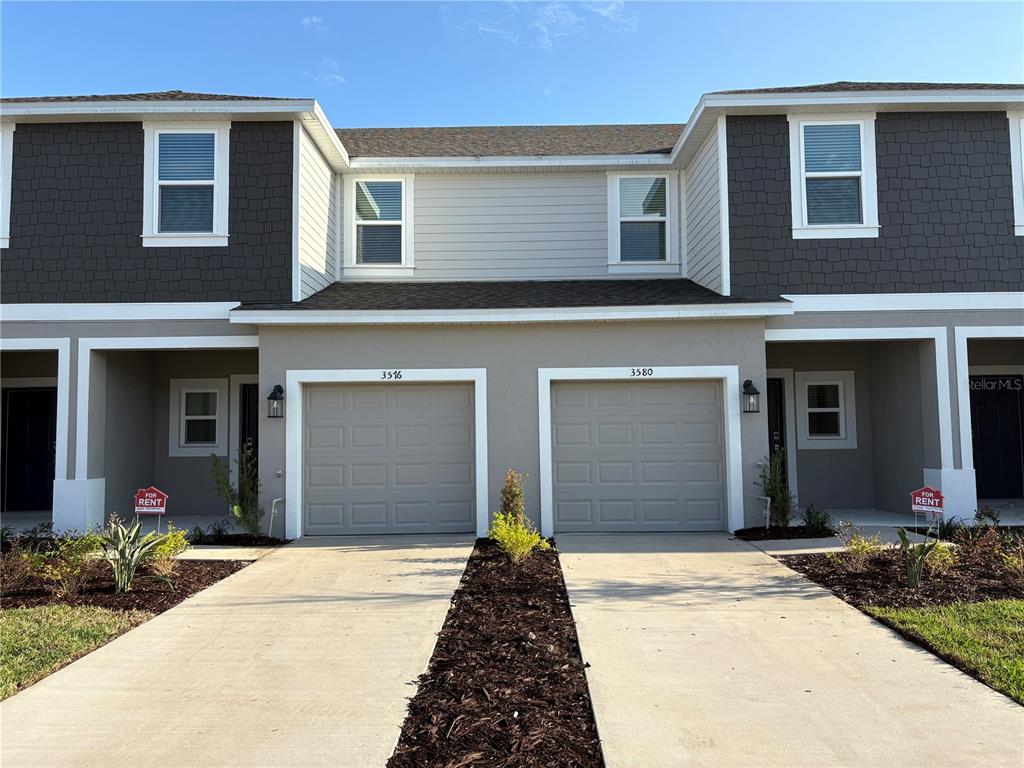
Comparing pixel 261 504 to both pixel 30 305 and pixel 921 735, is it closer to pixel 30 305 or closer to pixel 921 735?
pixel 30 305

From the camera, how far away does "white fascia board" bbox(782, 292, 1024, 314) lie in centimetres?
1052

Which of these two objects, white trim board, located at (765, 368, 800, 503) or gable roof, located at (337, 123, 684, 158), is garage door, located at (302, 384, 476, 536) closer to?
gable roof, located at (337, 123, 684, 158)

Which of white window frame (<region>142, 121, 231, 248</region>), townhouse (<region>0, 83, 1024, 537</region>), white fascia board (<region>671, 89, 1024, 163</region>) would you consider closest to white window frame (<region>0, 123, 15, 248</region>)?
townhouse (<region>0, 83, 1024, 537</region>)

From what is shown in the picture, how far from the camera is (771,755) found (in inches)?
143

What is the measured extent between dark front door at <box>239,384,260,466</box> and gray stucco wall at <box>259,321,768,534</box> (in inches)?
96.1

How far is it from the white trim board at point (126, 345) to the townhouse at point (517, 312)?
4cm

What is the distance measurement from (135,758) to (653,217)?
11.1 metres

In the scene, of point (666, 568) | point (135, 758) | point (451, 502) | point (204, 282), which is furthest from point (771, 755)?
point (204, 282)

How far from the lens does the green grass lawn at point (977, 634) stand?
461cm

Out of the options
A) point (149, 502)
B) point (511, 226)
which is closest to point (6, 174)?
point (149, 502)

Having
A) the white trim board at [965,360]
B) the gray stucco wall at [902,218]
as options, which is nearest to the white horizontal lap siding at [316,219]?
the gray stucco wall at [902,218]

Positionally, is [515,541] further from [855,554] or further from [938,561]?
[938,561]

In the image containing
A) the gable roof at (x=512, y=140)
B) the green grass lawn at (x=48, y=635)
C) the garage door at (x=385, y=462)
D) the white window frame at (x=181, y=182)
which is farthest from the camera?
the gable roof at (x=512, y=140)

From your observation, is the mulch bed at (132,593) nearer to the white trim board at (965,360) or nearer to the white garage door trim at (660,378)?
the white garage door trim at (660,378)
